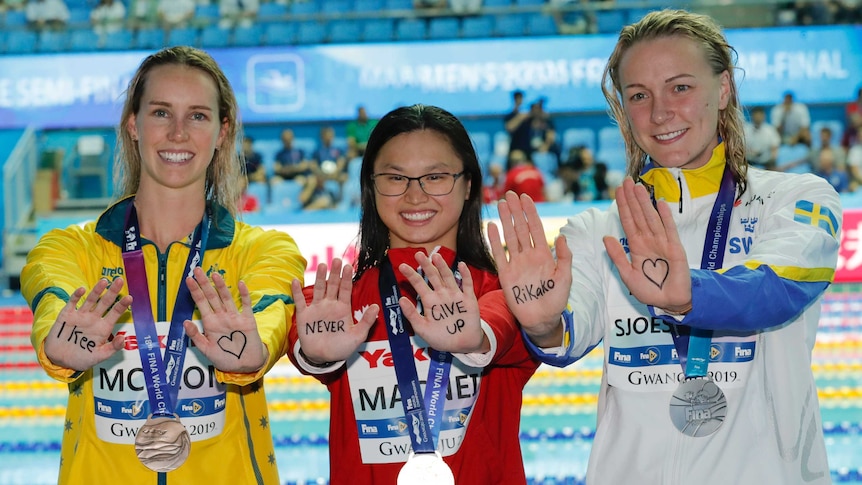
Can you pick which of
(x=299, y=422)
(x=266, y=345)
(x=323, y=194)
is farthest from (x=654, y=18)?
(x=323, y=194)

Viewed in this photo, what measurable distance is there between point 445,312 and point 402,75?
12842 millimetres

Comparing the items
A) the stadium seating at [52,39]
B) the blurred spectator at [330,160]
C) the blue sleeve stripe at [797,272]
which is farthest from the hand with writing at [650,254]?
the stadium seating at [52,39]

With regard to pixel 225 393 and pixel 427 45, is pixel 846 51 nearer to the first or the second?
pixel 427 45

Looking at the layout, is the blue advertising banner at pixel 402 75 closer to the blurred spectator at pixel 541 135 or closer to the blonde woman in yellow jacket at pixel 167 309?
the blurred spectator at pixel 541 135

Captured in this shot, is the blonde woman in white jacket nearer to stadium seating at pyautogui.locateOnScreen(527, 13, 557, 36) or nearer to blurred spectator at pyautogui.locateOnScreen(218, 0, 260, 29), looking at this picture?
stadium seating at pyautogui.locateOnScreen(527, 13, 557, 36)

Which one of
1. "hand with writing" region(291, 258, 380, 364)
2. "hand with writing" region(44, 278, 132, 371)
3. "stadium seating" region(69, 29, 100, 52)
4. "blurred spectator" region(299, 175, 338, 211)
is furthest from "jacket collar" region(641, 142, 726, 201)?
"stadium seating" region(69, 29, 100, 52)

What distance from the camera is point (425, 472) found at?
7.38 ft

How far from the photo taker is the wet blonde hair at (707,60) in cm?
245

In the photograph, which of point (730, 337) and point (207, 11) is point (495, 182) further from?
point (730, 337)

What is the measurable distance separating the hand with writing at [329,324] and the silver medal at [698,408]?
72 centimetres

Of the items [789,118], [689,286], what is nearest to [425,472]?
→ [689,286]

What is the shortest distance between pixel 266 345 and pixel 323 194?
33.7ft

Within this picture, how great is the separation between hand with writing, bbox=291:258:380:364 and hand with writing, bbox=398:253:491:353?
11 cm

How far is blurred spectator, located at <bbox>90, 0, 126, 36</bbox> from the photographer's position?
47.7 feet
